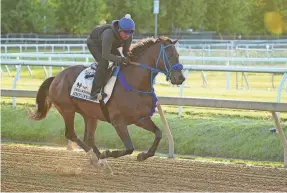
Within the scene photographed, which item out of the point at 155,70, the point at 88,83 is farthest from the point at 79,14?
the point at 155,70

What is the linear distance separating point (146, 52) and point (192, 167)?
158 cm

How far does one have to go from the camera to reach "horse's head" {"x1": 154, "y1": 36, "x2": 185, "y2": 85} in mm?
8305

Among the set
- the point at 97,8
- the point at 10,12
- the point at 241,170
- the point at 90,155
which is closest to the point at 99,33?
the point at 90,155

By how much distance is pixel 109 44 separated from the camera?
8789 millimetres

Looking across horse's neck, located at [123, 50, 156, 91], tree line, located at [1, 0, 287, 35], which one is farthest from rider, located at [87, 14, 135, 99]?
tree line, located at [1, 0, 287, 35]

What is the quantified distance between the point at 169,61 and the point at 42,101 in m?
2.61

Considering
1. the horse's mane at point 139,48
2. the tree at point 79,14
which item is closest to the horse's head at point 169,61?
the horse's mane at point 139,48

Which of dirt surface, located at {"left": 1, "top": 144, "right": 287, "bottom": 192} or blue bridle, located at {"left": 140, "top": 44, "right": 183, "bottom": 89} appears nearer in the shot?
dirt surface, located at {"left": 1, "top": 144, "right": 287, "bottom": 192}

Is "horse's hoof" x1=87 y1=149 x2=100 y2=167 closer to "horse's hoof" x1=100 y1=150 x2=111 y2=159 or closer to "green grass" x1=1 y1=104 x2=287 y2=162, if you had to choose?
"horse's hoof" x1=100 y1=150 x2=111 y2=159

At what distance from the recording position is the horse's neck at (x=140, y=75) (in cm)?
869

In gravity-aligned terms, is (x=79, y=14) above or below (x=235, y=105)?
below

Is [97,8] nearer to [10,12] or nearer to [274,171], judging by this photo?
[10,12]

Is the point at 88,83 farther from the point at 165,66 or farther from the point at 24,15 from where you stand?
the point at 24,15

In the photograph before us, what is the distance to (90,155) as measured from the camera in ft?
30.6
